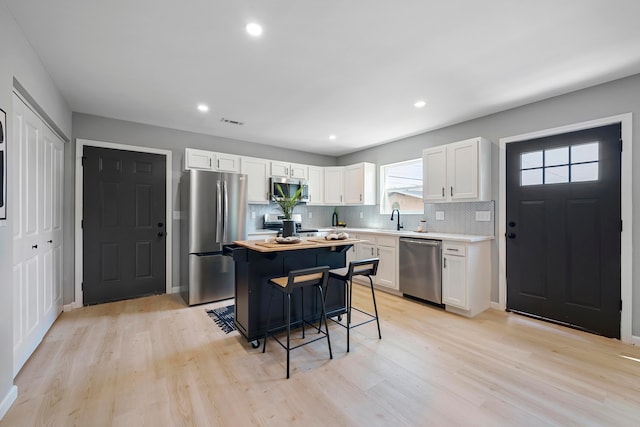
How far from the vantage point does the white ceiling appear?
177cm

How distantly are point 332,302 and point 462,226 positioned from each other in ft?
7.12

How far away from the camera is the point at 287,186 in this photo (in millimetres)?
4895

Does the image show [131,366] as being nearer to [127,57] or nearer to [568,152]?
[127,57]

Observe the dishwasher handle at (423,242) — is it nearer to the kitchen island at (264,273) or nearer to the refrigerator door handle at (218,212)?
the kitchen island at (264,273)

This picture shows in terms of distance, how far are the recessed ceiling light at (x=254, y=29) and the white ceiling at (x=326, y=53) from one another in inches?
1.7

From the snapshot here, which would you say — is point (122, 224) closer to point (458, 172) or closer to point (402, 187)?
point (402, 187)

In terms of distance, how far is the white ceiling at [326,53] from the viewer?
1.77 meters

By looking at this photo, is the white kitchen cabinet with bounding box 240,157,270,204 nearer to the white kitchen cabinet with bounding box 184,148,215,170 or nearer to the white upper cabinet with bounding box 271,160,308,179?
the white upper cabinet with bounding box 271,160,308,179

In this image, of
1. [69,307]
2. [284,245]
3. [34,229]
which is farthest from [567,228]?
[69,307]

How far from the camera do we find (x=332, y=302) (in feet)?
10.3

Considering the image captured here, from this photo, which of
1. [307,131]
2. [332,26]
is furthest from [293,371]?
[307,131]

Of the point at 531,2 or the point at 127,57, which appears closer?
the point at 531,2

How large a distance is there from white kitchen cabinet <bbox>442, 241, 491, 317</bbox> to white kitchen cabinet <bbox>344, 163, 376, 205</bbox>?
1.93 metres

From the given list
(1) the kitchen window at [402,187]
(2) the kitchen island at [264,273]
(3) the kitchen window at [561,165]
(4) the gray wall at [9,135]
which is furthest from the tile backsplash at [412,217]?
(4) the gray wall at [9,135]
